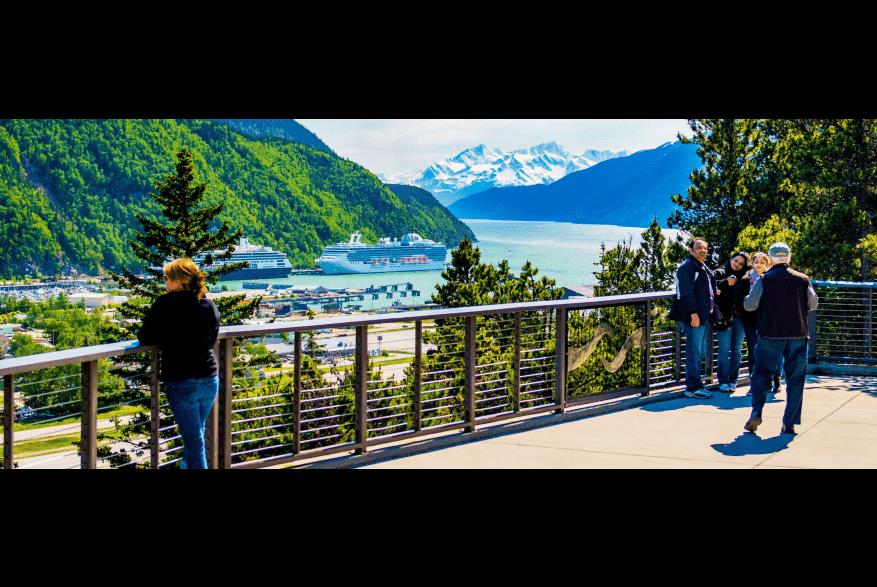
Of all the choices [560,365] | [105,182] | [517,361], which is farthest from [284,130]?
[517,361]

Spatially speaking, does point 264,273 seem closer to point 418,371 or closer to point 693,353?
point 693,353

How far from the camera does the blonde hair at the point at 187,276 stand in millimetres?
5398

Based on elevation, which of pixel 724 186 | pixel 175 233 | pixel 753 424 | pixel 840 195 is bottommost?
pixel 753 424

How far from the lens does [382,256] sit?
160 metres

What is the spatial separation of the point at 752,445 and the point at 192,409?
14.6 feet

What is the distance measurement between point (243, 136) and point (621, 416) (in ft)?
424

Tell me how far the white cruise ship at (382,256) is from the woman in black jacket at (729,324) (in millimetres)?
143091

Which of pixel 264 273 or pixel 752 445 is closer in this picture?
pixel 752 445
